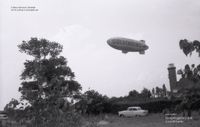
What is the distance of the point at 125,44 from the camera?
197 ft

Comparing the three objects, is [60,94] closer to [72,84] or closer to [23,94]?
[23,94]

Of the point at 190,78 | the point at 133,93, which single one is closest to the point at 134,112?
the point at 190,78

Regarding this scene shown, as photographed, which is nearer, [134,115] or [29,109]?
[29,109]

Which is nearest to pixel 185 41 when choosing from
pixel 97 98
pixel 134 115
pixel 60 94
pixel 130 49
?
pixel 60 94

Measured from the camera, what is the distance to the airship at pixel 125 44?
59191 mm

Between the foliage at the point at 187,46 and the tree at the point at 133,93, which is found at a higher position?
the tree at the point at 133,93

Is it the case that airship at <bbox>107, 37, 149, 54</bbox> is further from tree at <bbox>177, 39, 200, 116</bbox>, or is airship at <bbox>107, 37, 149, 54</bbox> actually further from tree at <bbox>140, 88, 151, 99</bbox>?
tree at <bbox>177, 39, 200, 116</bbox>

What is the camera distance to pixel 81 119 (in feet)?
29.8

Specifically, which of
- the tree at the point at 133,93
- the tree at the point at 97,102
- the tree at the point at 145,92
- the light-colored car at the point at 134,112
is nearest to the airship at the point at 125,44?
the tree at the point at 97,102

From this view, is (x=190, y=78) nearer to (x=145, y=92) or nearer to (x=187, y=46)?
(x=187, y=46)

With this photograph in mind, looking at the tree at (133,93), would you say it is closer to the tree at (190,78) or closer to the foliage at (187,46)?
the tree at (190,78)

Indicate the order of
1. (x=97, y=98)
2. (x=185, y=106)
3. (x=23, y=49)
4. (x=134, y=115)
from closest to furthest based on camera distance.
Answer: (x=185, y=106)
(x=134, y=115)
(x=97, y=98)
(x=23, y=49)

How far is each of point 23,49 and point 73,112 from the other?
53.9 metres

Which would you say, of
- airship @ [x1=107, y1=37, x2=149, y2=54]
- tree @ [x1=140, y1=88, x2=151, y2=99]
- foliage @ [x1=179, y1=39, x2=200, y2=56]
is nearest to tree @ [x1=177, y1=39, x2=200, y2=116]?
foliage @ [x1=179, y1=39, x2=200, y2=56]
